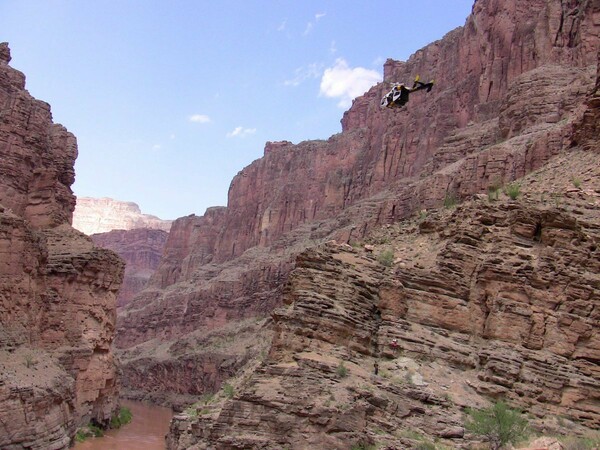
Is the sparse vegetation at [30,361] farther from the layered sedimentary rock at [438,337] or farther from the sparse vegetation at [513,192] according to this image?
the sparse vegetation at [513,192]

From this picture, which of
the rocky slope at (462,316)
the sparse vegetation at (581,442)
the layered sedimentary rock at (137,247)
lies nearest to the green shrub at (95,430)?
the rocky slope at (462,316)

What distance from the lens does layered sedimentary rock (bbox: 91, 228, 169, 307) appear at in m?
185

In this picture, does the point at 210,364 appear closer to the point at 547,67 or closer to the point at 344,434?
the point at 547,67

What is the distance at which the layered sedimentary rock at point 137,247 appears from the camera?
185 metres

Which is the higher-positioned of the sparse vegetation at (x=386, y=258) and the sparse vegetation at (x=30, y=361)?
the sparse vegetation at (x=386, y=258)

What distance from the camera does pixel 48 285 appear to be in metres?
42.7

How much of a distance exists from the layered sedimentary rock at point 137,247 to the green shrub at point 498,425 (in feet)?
546

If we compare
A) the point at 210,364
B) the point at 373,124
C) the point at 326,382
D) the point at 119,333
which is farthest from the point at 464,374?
the point at 119,333

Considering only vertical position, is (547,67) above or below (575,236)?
above

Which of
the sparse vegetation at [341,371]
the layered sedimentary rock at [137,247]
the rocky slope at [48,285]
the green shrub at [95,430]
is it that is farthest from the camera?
the layered sedimentary rock at [137,247]

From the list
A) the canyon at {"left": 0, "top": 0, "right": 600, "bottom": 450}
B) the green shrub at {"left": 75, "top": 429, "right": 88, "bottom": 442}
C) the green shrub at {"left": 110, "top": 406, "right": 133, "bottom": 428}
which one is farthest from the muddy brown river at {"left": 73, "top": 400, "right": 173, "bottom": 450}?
the canyon at {"left": 0, "top": 0, "right": 600, "bottom": 450}

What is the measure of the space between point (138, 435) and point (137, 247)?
139m

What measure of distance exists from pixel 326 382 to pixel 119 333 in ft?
357

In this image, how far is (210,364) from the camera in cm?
8481
